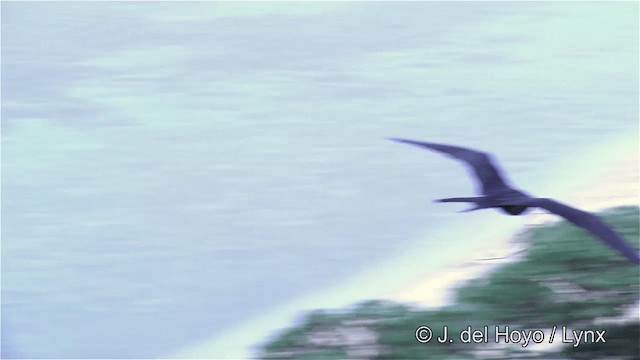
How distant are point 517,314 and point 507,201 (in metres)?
0.22

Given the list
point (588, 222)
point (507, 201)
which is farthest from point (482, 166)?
point (588, 222)

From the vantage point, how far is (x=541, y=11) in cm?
287

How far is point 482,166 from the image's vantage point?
1526 mm

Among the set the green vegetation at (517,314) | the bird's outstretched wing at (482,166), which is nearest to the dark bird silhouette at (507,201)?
the bird's outstretched wing at (482,166)

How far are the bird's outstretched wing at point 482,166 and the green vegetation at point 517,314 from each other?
18 cm

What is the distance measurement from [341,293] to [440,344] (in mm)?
989

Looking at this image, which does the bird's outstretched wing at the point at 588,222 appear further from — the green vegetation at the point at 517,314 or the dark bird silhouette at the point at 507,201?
the green vegetation at the point at 517,314

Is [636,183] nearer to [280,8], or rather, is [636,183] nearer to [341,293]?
[341,293]

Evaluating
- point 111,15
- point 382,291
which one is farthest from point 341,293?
point 111,15

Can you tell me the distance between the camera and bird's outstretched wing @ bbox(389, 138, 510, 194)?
4.94 feet

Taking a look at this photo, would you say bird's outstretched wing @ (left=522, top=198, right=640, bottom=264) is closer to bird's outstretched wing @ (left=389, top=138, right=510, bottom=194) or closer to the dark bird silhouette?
the dark bird silhouette

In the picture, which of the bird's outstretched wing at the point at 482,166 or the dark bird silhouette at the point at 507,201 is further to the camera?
the bird's outstretched wing at the point at 482,166

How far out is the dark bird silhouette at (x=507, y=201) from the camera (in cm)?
131

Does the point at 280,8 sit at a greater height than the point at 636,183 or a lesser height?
greater
